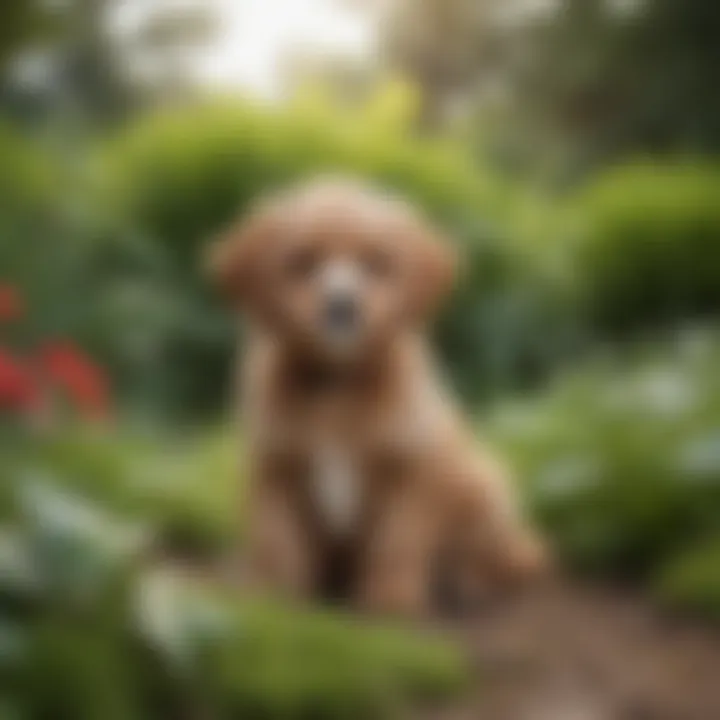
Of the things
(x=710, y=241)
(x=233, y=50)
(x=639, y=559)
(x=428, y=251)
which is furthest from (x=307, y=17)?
(x=639, y=559)

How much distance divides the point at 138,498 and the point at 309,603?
5.7 inches

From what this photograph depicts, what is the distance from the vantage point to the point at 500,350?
4.31 ft

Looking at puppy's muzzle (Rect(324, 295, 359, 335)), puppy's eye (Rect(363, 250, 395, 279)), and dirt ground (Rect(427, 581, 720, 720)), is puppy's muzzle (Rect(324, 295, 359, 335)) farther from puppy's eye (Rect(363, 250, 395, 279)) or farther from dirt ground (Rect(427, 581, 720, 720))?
dirt ground (Rect(427, 581, 720, 720))

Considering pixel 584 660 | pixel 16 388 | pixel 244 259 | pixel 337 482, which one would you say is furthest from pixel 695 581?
pixel 16 388

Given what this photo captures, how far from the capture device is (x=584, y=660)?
1.11 metres

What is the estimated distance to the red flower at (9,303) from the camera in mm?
1239

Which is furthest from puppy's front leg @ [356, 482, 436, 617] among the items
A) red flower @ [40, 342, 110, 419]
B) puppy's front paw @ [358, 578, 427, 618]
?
red flower @ [40, 342, 110, 419]

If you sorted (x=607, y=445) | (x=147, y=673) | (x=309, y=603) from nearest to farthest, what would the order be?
1. (x=147, y=673)
2. (x=309, y=603)
3. (x=607, y=445)

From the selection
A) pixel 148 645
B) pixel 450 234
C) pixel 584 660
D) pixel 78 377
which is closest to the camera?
pixel 148 645

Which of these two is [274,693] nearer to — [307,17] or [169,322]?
[169,322]

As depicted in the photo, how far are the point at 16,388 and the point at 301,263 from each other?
0.69ft

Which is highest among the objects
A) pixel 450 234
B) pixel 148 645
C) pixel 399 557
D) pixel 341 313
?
pixel 450 234

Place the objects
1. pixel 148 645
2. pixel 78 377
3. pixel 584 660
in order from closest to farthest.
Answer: pixel 148 645, pixel 584 660, pixel 78 377

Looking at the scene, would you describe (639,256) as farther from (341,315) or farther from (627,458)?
(341,315)
